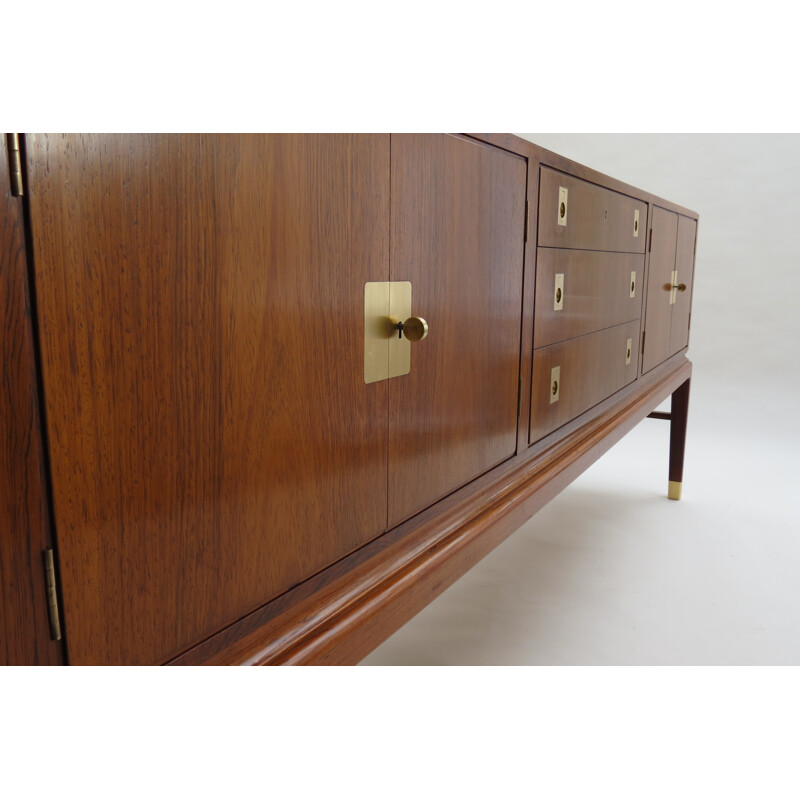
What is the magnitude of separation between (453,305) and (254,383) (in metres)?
0.28

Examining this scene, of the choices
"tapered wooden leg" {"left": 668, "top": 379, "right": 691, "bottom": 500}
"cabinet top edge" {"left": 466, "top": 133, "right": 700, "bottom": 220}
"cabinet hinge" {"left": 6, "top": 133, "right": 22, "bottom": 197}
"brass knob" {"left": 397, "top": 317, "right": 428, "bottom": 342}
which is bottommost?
"tapered wooden leg" {"left": 668, "top": 379, "right": 691, "bottom": 500}

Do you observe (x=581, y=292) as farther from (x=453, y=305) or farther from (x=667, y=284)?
(x=667, y=284)

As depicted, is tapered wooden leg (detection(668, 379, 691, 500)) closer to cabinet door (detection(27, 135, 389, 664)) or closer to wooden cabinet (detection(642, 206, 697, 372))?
wooden cabinet (detection(642, 206, 697, 372))

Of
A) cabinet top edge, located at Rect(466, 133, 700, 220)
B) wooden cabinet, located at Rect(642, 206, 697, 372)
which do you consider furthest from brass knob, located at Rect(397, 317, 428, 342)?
wooden cabinet, located at Rect(642, 206, 697, 372)

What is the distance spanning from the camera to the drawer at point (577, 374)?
3.08 ft

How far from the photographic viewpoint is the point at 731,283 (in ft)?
10.1

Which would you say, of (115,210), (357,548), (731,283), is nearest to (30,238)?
(115,210)

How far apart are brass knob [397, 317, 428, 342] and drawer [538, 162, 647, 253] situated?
0.33m

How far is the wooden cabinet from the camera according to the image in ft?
4.83

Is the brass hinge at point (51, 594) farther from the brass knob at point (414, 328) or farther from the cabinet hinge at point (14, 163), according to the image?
the brass knob at point (414, 328)

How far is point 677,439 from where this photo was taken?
6.37ft

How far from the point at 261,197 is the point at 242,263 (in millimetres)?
44

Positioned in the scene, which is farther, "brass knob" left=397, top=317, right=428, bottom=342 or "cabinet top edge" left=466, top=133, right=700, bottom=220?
"cabinet top edge" left=466, top=133, right=700, bottom=220

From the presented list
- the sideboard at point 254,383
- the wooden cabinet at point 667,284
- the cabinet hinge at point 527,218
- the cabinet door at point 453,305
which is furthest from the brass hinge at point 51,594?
the wooden cabinet at point 667,284
